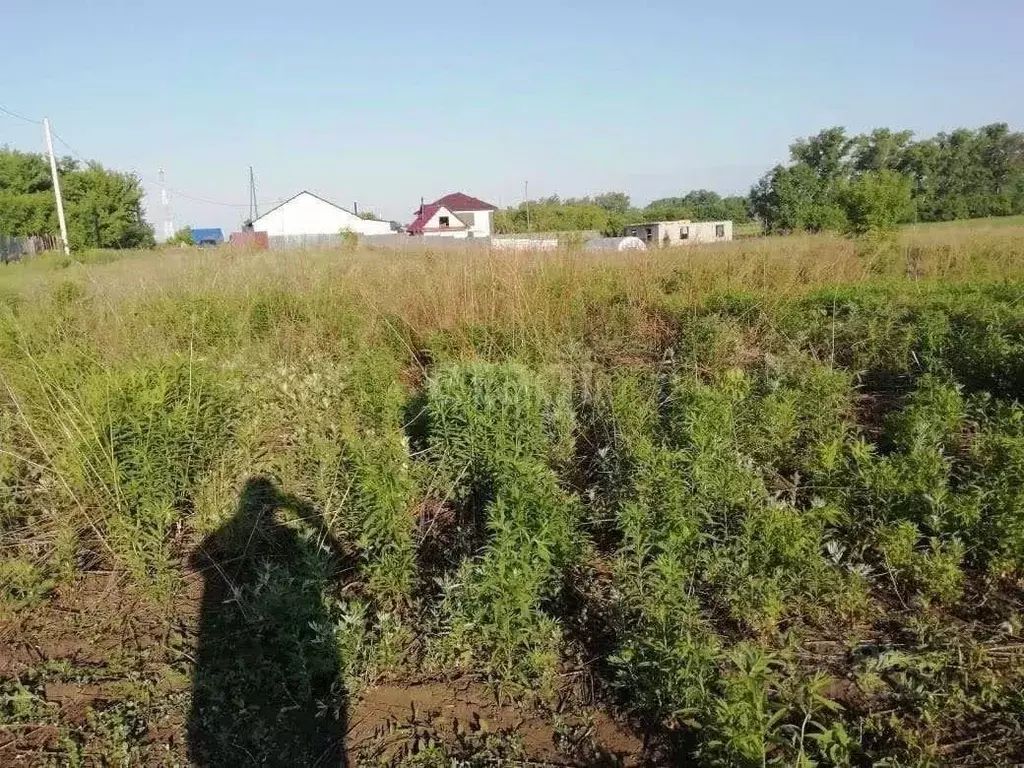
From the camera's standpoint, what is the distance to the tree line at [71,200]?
103 ft

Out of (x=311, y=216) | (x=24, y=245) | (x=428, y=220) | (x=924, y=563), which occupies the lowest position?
(x=924, y=563)

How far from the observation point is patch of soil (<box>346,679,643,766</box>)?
81.5 inches

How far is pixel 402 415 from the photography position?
4105 mm

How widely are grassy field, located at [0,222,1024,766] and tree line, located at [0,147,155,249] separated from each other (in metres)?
33.3

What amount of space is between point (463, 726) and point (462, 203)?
50258 mm

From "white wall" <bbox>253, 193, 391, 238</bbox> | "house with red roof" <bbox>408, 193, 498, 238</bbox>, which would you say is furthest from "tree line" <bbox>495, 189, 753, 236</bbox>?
"white wall" <bbox>253, 193, 391, 238</bbox>

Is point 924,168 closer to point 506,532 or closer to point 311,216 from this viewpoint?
point 311,216

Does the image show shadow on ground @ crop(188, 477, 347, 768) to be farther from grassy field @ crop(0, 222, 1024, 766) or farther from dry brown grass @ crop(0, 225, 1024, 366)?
dry brown grass @ crop(0, 225, 1024, 366)

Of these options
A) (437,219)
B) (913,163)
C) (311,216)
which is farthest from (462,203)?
(913,163)

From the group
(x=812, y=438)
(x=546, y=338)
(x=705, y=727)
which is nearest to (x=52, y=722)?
(x=705, y=727)

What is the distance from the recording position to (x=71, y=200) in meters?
33.1

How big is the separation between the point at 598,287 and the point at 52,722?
5693 mm

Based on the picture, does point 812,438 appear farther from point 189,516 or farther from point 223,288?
point 223,288

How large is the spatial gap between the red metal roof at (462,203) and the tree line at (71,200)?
65.7ft
